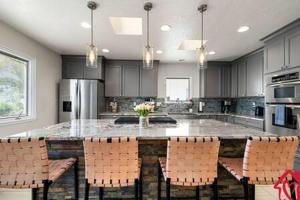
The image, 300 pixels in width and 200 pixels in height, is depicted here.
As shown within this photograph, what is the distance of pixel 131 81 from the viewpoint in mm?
5656

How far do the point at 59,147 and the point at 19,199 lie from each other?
3.25 feet

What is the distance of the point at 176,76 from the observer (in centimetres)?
611

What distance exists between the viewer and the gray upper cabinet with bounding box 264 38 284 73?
132 inches

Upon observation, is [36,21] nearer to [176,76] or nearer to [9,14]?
[9,14]

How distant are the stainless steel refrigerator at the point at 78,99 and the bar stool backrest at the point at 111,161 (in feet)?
10.9

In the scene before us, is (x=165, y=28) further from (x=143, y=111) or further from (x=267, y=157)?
(x=267, y=157)

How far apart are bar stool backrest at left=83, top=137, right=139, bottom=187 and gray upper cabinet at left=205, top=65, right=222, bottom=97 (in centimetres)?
446

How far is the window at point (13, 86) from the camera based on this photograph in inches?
129

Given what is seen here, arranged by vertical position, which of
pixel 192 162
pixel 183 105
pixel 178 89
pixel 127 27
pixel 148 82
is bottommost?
pixel 192 162

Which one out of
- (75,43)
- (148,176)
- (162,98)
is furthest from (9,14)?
(162,98)

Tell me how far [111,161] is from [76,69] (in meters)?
4.15

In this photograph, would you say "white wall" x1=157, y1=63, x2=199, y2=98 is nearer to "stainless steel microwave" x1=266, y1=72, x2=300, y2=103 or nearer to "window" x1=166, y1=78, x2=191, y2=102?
"window" x1=166, y1=78, x2=191, y2=102

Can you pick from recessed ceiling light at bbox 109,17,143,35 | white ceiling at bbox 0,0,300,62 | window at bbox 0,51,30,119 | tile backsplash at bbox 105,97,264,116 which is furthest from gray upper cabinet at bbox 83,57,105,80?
recessed ceiling light at bbox 109,17,143,35

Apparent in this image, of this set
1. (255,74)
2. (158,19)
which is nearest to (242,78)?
(255,74)
